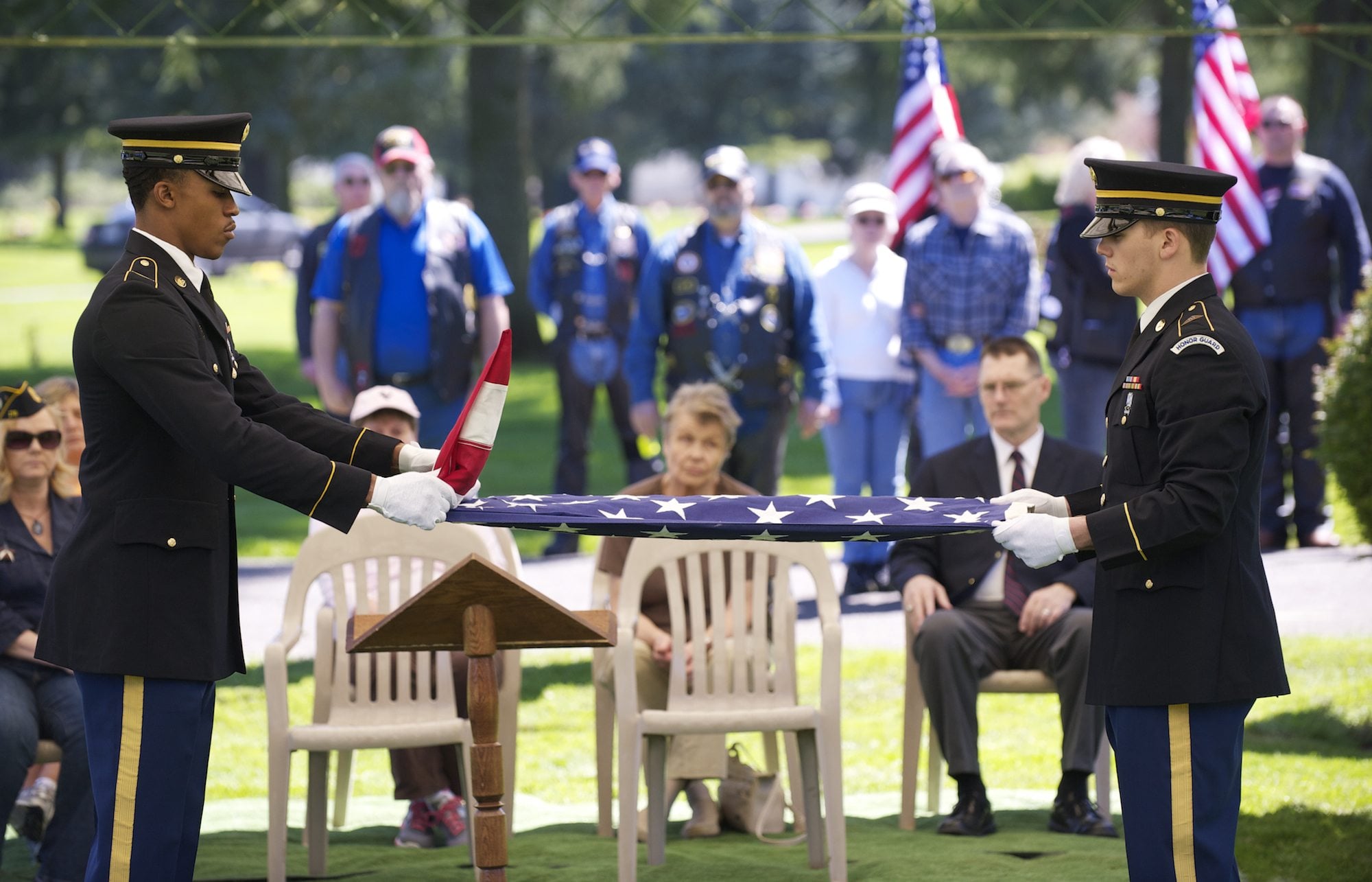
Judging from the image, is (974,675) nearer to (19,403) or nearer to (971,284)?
(19,403)

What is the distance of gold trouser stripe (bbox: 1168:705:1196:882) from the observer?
4086mm

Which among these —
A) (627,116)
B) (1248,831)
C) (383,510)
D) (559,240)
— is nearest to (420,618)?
(383,510)

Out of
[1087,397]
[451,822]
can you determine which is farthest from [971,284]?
[451,822]

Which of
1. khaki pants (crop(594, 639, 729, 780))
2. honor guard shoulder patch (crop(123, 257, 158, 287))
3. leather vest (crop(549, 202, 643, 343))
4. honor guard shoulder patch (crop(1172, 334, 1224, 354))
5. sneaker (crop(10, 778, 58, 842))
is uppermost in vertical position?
leather vest (crop(549, 202, 643, 343))

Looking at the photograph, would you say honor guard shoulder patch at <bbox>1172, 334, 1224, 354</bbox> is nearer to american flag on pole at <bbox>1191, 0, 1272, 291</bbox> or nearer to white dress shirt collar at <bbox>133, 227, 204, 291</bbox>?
white dress shirt collar at <bbox>133, 227, 204, 291</bbox>

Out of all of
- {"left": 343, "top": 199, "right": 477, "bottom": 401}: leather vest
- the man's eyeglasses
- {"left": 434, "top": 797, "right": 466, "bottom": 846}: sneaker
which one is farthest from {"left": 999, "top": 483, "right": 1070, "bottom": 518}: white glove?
the man's eyeglasses

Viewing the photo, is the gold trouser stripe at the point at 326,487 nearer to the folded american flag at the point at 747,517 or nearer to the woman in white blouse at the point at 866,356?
the folded american flag at the point at 747,517

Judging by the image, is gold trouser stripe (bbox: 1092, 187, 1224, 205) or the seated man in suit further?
the seated man in suit

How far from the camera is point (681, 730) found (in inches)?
227

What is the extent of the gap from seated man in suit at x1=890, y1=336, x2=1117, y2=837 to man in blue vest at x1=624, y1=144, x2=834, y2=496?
2.23 meters

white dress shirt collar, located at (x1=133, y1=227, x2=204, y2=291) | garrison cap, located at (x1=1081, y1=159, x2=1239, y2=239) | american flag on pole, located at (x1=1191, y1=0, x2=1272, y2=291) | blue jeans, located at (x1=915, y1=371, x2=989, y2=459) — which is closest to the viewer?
garrison cap, located at (x1=1081, y1=159, x2=1239, y2=239)

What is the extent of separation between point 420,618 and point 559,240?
285 inches

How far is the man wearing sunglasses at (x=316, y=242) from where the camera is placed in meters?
10.4

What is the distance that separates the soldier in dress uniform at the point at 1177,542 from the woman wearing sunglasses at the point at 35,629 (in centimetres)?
298
